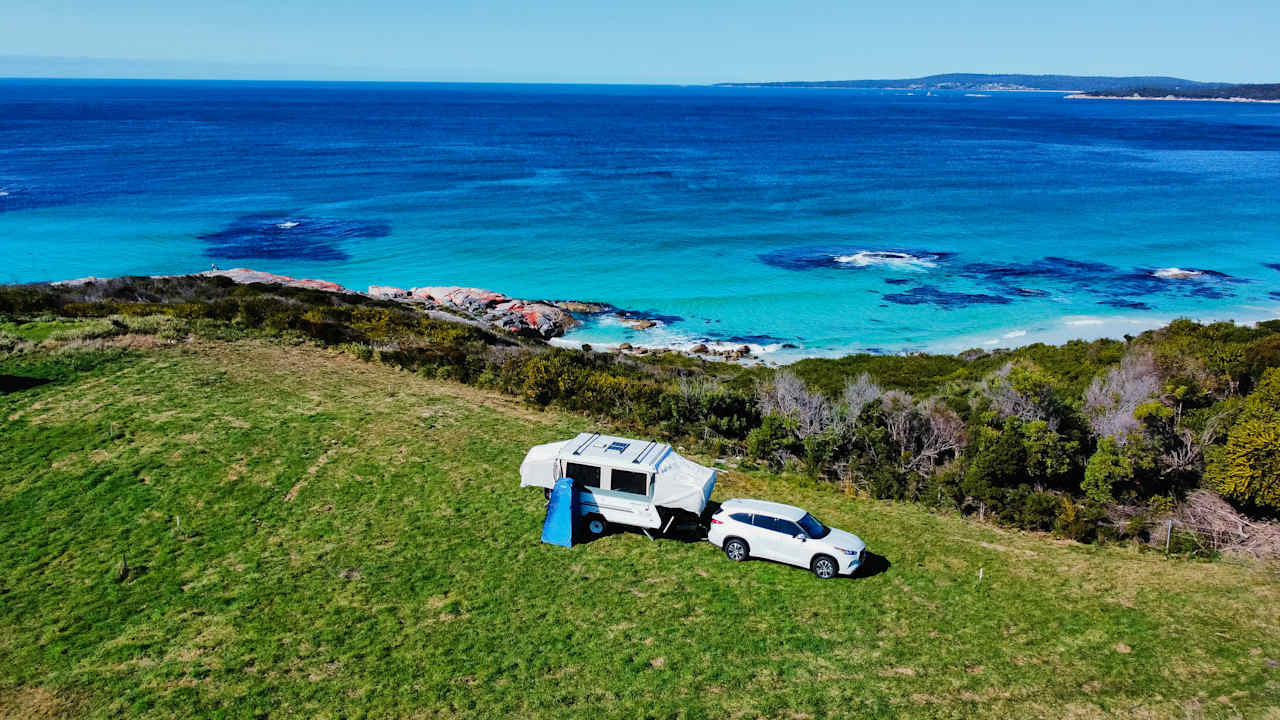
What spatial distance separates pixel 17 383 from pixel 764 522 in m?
22.2

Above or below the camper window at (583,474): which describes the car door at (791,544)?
below

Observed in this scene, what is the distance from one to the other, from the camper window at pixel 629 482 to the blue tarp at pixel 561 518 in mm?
914

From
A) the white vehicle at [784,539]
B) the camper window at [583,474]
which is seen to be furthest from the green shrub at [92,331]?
the white vehicle at [784,539]

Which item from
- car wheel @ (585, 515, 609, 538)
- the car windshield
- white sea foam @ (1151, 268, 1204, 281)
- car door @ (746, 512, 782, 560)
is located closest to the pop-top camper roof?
car wheel @ (585, 515, 609, 538)

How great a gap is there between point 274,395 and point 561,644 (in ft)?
50.8

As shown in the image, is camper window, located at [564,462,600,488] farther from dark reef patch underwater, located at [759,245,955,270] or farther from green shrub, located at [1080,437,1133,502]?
dark reef patch underwater, located at [759,245,955,270]

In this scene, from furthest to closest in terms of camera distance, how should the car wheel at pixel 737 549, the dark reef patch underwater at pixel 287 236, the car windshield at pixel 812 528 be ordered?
the dark reef patch underwater at pixel 287 236
the car wheel at pixel 737 549
the car windshield at pixel 812 528

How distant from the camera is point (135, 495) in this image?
678 inches

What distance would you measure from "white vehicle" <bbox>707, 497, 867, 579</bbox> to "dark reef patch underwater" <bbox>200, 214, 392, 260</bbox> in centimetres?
5196

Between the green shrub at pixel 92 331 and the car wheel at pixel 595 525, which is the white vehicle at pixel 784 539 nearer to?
the car wheel at pixel 595 525

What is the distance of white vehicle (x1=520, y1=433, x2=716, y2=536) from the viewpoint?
1630 cm

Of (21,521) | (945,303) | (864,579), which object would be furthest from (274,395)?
(945,303)

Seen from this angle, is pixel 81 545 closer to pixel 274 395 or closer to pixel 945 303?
pixel 274 395

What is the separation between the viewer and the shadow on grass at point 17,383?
22422 millimetres
